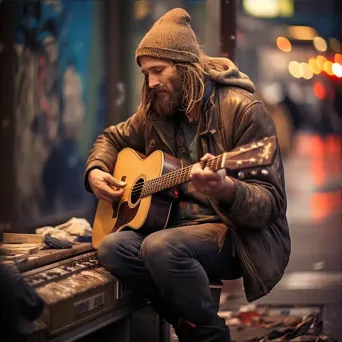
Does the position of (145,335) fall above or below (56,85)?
below

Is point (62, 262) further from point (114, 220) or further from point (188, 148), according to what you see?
point (188, 148)

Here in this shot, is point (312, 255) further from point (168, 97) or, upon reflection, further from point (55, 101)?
point (168, 97)

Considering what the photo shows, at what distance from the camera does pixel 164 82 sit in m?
3.85

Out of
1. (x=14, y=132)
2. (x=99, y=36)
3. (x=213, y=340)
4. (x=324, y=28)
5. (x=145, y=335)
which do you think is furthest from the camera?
(x=324, y=28)

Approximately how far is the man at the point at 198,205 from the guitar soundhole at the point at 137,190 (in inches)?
3.7

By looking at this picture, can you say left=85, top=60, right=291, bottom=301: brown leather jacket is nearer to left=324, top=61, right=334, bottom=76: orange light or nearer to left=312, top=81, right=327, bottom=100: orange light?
left=324, top=61, right=334, bottom=76: orange light

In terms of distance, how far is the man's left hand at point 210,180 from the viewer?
3.28 m

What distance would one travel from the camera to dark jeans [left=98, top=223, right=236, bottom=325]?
3576 mm

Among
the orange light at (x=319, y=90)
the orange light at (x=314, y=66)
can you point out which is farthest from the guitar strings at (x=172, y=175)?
the orange light at (x=319, y=90)

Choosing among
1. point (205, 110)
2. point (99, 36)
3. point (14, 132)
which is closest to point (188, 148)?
point (205, 110)

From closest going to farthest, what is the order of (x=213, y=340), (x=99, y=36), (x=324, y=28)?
(x=213, y=340) < (x=99, y=36) < (x=324, y=28)

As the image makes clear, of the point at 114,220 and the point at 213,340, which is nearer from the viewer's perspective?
the point at 213,340

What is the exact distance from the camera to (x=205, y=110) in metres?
3.83

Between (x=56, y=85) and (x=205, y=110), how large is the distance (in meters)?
3.80
